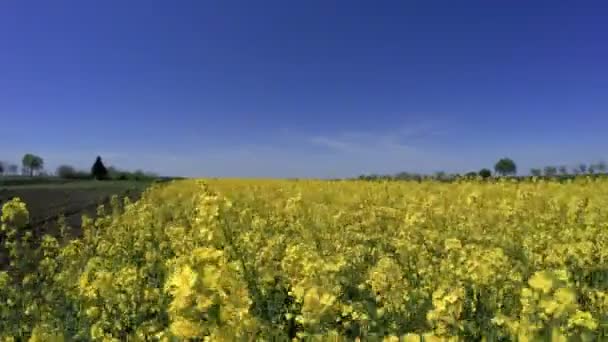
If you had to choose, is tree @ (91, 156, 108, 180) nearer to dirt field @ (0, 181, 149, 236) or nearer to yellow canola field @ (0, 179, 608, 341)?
dirt field @ (0, 181, 149, 236)

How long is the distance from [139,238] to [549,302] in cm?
585

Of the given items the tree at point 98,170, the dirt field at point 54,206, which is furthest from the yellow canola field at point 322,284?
the tree at point 98,170

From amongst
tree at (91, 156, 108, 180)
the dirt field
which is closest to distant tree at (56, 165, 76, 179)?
tree at (91, 156, 108, 180)

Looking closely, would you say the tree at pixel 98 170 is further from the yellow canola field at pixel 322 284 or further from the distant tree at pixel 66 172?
the yellow canola field at pixel 322 284

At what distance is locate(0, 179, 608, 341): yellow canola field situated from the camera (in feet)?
6.57

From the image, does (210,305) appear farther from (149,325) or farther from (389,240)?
(389,240)

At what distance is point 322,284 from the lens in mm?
2840

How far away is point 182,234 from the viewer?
19.5ft

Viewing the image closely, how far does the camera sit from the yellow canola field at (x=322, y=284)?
2.00m

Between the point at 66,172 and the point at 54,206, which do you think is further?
the point at 66,172

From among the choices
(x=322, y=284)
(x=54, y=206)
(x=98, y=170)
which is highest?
(x=98, y=170)

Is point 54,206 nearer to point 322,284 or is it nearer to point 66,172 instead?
point 322,284

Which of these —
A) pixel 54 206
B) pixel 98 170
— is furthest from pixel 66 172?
pixel 54 206

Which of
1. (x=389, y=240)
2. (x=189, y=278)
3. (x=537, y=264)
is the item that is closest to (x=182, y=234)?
(x=389, y=240)
